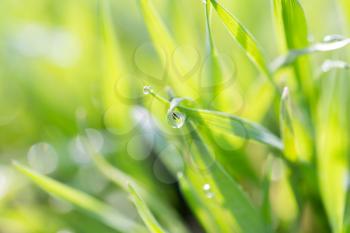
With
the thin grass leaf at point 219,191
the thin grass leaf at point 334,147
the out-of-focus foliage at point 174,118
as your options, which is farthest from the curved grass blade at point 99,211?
the thin grass leaf at point 334,147

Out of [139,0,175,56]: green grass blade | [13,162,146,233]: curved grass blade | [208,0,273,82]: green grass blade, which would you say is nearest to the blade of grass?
[208,0,273,82]: green grass blade

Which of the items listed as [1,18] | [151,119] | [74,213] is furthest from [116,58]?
[1,18]

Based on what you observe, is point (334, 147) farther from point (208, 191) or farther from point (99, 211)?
point (99, 211)

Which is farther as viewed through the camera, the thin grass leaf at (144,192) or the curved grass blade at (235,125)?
the thin grass leaf at (144,192)

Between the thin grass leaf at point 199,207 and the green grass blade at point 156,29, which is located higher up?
the green grass blade at point 156,29

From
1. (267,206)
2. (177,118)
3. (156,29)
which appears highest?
(156,29)

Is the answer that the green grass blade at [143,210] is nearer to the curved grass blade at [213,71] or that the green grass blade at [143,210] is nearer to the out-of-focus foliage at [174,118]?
the out-of-focus foliage at [174,118]

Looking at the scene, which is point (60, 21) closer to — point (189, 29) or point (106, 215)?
point (189, 29)

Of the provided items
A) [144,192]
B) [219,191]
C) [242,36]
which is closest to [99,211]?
[144,192]

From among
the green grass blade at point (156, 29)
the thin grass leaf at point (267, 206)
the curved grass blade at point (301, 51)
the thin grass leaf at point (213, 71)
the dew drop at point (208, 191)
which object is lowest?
the thin grass leaf at point (267, 206)
